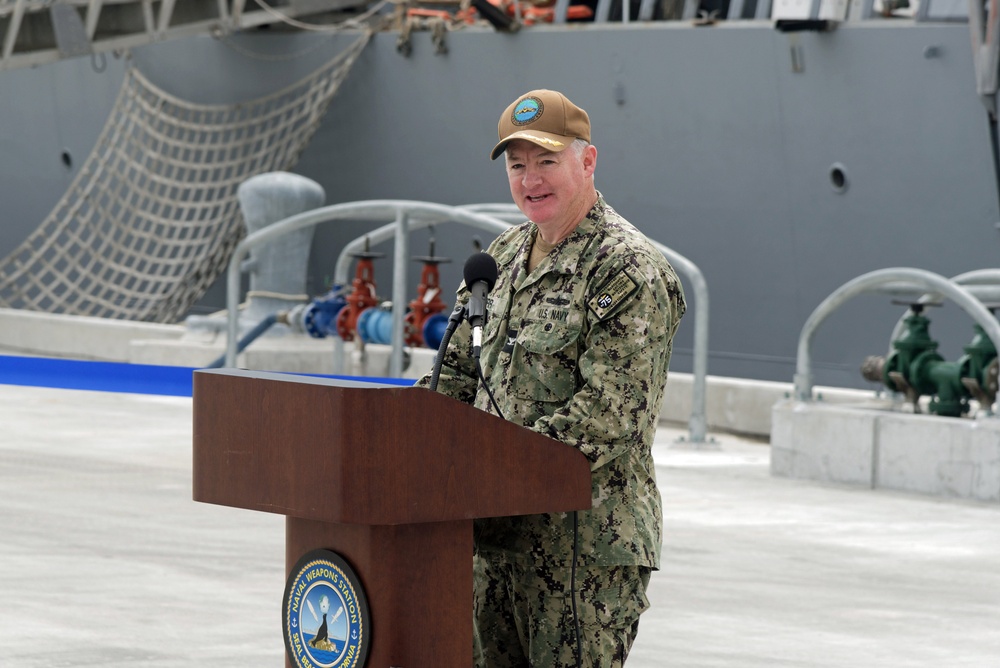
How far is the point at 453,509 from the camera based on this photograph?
298cm

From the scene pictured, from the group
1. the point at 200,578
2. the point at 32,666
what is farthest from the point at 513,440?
the point at 200,578

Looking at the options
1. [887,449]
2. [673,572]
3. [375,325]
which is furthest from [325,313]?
[673,572]

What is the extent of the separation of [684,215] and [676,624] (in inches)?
323

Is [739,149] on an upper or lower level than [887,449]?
upper

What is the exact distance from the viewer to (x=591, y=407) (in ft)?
10.3

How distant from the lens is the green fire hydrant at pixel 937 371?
862 centimetres

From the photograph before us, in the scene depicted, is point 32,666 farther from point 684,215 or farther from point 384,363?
point 684,215

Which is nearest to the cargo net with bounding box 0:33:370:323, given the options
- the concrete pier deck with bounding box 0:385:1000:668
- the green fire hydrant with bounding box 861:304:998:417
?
the concrete pier deck with bounding box 0:385:1000:668

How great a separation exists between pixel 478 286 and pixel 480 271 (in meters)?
0.04

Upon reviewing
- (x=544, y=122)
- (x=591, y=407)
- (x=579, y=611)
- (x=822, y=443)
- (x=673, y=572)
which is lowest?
(x=673, y=572)

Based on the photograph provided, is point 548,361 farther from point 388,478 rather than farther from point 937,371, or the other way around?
point 937,371

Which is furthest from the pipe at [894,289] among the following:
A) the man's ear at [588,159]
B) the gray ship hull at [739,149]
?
the man's ear at [588,159]

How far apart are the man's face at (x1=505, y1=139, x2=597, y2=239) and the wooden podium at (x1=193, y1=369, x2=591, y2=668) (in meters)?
0.47

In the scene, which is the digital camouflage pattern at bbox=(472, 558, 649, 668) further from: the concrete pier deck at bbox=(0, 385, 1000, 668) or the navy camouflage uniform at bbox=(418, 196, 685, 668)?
the concrete pier deck at bbox=(0, 385, 1000, 668)
